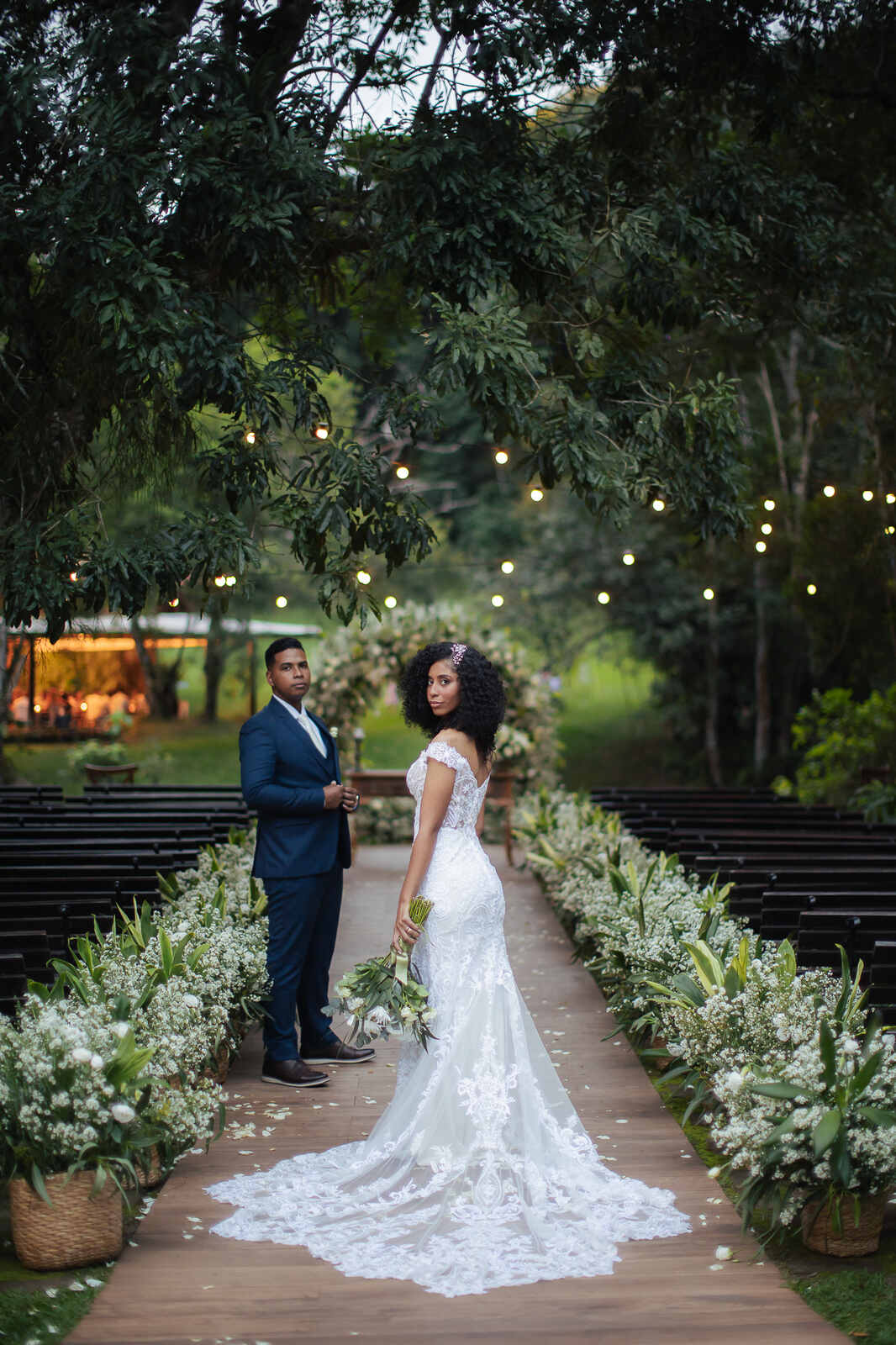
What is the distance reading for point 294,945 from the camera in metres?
6.40

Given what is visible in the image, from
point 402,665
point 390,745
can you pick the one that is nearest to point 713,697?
point 390,745

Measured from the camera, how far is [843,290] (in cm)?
980

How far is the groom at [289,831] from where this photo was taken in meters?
6.32

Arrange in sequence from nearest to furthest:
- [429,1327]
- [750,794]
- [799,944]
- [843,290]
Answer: [429,1327]
[799,944]
[843,290]
[750,794]

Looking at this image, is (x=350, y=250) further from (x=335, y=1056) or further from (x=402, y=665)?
(x=402, y=665)

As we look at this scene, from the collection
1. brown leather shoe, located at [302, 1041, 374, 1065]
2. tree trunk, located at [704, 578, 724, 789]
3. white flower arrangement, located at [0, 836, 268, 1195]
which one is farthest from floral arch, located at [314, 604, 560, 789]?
white flower arrangement, located at [0, 836, 268, 1195]

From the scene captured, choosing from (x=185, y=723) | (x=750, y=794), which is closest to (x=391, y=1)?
(x=750, y=794)

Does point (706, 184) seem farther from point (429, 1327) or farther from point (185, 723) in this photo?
point (185, 723)

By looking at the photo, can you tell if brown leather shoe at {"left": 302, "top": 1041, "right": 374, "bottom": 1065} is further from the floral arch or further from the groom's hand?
the floral arch

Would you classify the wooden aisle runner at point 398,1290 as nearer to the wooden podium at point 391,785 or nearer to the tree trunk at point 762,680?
the wooden podium at point 391,785

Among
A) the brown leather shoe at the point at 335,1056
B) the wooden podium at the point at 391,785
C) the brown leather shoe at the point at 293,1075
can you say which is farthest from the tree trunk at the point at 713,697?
the brown leather shoe at the point at 293,1075

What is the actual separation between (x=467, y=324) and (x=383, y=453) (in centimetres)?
112

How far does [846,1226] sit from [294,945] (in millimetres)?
2998

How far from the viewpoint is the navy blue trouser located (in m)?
6.39
